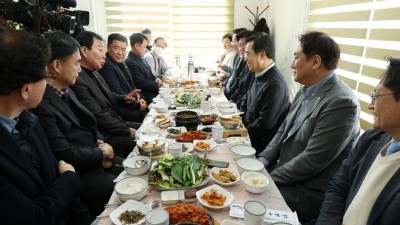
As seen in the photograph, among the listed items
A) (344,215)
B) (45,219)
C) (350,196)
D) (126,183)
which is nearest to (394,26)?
(350,196)

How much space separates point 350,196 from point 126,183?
1.11m

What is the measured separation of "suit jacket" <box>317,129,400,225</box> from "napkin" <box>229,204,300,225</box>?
31cm

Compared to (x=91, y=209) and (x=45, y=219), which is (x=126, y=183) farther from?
(x=91, y=209)

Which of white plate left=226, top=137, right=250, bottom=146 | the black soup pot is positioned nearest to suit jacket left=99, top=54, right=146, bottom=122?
the black soup pot

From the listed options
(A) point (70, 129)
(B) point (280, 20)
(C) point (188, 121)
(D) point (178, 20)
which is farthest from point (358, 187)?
(D) point (178, 20)

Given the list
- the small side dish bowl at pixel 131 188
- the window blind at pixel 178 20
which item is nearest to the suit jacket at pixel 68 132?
the small side dish bowl at pixel 131 188

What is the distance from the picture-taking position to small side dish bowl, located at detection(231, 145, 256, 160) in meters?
1.48

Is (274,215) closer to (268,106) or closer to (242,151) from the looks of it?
(242,151)

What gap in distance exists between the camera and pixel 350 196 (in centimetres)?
121

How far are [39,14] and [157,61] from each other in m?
2.77

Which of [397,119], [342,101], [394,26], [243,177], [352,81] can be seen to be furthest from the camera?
[352,81]

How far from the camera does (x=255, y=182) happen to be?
1230 millimetres

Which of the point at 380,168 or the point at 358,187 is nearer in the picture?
the point at 380,168

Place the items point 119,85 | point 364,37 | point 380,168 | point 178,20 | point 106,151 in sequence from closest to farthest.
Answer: point 380,168 → point 106,151 → point 364,37 → point 119,85 → point 178,20
